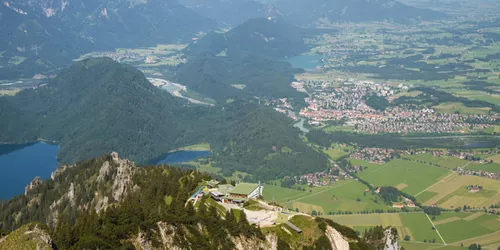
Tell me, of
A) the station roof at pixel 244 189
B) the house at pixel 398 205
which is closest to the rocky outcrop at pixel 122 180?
the station roof at pixel 244 189

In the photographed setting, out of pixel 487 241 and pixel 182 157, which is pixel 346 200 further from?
pixel 182 157

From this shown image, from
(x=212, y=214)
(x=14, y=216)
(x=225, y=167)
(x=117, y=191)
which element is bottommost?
(x=225, y=167)

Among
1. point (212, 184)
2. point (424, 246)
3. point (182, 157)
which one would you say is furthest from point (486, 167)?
point (212, 184)

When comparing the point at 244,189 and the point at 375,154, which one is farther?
the point at 375,154

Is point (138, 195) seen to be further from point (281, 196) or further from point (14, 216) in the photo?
point (281, 196)

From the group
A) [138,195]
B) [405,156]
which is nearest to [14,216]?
[138,195]

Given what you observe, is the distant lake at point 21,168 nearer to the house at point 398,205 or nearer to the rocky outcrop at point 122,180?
the rocky outcrop at point 122,180
